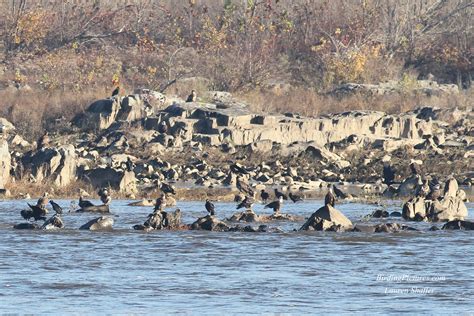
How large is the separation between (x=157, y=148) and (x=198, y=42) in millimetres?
25849

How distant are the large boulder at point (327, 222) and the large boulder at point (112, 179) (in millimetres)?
10422

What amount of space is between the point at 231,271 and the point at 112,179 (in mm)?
16091

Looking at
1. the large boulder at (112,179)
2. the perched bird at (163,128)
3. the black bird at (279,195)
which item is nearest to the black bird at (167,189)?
the large boulder at (112,179)

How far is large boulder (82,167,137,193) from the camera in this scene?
37312 mm

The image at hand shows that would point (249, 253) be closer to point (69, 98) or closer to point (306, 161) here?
point (306, 161)

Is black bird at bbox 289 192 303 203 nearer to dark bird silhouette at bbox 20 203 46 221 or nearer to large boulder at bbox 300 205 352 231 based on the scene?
large boulder at bbox 300 205 352 231

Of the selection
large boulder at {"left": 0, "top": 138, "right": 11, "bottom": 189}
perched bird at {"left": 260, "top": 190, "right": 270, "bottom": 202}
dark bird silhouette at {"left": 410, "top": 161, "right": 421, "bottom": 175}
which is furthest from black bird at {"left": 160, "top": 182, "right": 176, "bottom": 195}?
dark bird silhouette at {"left": 410, "top": 161, "right": 421, "bottom": 175}

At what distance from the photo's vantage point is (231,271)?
22.1m

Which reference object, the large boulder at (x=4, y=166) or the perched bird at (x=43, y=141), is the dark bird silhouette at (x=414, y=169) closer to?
the large boulder at (x=4, y=166)

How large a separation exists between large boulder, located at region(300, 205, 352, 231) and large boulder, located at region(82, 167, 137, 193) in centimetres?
1042

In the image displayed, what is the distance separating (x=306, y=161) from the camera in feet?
149

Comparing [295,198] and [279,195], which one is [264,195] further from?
[295,198]

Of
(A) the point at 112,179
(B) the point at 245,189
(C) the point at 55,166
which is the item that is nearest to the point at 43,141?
(C) the point at 55,166

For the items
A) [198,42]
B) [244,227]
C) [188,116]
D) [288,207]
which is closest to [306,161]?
[188,116]
